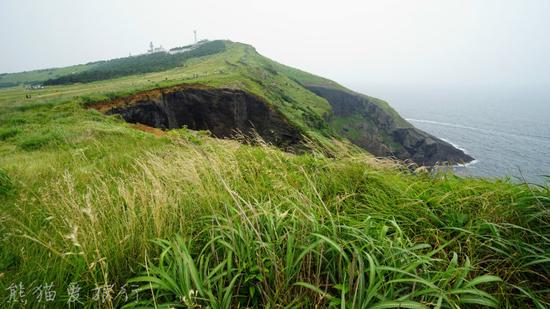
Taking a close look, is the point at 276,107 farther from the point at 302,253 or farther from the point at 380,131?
the point at 380,131

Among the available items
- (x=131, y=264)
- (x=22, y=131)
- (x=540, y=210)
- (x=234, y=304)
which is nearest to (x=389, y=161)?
(x=540, y=210)

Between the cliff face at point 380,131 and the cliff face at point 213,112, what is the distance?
3871 centimetres

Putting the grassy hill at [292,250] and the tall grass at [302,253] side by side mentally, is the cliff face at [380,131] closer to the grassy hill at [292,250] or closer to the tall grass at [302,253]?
the grassy hill at [292,250]

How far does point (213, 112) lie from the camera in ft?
118

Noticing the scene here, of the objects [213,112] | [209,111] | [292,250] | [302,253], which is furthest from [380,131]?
[302,253]

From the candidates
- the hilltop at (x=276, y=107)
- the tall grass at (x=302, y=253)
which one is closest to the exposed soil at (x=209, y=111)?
the hilltop at (x=276, y=107)

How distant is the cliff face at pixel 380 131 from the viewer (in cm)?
7638

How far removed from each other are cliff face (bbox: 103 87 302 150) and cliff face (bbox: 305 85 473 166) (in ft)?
127

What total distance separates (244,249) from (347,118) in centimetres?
10039

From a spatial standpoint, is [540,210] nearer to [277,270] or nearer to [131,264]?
[277,270]

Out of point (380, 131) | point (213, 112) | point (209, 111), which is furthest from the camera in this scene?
point (380, 131)

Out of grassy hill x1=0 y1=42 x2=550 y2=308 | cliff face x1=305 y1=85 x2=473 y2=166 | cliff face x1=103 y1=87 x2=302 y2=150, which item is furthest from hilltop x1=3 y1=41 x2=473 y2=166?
grassy hill x1=0 y1=42 x2=550 y2=308

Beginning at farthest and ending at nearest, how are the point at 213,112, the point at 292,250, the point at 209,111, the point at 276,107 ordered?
the point at 276,107 < the point at 213,112 < the point at 209,111 < the point at 292,250

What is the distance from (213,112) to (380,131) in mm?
71271
